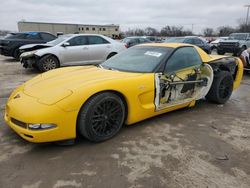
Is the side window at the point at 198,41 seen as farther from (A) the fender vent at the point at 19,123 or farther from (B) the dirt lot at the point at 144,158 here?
(A) the fender vent at the point at 19,123

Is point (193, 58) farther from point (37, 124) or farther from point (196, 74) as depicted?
point (37, 124)

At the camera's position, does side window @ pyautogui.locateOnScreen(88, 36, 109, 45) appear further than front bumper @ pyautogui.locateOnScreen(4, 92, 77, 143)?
Yes

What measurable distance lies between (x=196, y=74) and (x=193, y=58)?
1.02ft

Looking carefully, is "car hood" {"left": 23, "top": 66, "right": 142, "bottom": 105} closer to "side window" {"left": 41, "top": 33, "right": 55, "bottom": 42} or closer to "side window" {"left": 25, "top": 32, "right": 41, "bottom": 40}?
"side window" {"left": 41, "top": 33, "right": 55, "bottom": 42}

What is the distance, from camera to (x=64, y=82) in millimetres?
3111

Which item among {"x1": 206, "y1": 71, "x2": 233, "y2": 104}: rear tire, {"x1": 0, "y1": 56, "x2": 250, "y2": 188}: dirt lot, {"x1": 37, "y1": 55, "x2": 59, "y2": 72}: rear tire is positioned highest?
A: {"x1": 37, "y1": 55, "x2": 59, "y2": 72}: rear tire

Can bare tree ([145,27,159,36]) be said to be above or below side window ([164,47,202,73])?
above

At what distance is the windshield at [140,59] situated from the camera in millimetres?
3648

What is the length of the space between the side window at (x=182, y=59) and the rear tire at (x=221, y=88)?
0.65m

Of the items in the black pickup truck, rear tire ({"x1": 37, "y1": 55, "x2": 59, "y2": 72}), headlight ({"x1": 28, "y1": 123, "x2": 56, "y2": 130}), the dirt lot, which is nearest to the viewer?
the dirt lot

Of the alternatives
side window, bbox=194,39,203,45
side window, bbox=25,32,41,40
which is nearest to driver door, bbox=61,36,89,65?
side window, bbox=25,32,41,40

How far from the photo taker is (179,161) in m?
2.65

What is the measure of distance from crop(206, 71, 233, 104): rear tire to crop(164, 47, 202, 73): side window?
65cm

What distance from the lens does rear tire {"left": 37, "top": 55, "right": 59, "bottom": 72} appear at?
7.95m
